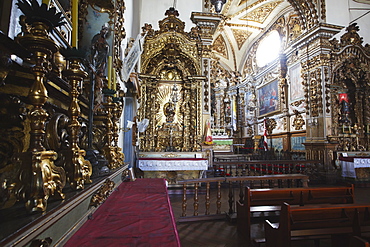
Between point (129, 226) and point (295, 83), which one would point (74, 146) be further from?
point (295, 83)

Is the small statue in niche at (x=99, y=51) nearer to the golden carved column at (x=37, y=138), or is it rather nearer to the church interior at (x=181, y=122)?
the church interior at (x=181, y=122)

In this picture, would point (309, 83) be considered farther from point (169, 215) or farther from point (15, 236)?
point (15, 236)

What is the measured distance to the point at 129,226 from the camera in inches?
45.4

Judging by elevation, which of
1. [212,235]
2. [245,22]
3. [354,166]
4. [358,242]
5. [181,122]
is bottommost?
[212,235]

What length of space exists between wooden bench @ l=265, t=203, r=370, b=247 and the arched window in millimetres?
12596

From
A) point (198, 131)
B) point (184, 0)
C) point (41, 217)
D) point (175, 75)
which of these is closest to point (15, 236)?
point (41, 217)

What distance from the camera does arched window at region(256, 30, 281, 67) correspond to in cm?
1380

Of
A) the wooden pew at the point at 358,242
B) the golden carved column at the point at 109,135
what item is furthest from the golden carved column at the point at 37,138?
the wooden pew at the point at 358,242

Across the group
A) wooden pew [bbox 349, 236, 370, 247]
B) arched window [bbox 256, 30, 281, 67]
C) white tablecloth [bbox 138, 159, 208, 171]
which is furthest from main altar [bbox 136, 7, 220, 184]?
arched window [bbox 256, 30, 281, 67]

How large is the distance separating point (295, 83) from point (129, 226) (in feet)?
38.9

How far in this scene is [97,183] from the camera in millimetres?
1474

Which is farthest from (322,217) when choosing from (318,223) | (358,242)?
(358,242)

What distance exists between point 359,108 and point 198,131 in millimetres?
7807


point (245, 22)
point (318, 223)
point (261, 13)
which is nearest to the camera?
point (318, 223)
